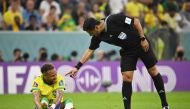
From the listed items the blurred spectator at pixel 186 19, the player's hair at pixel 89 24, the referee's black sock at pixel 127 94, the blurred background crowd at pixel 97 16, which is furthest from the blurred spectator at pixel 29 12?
the player's hair at pixel 89 24

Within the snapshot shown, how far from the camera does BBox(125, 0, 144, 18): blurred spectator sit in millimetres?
24047

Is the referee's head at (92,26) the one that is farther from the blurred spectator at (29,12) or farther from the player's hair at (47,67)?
the blurred spectator at (29,12)

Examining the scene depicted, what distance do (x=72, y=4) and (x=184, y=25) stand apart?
4136mm

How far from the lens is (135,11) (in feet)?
79.4

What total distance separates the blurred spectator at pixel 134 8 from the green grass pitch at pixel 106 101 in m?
4.75

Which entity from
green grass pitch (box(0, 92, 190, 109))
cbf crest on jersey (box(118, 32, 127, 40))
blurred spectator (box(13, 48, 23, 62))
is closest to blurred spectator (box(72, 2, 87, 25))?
blurred spectator (box(13, 48, 23, 62))

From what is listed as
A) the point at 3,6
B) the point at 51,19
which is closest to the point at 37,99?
the point at 51,19

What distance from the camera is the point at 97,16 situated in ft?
78.1

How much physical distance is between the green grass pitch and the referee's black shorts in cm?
226

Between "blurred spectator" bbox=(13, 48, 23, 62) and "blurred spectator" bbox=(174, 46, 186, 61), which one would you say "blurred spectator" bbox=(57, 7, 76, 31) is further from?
"blurred spectator" bbox=(174, 46, 186, 61)

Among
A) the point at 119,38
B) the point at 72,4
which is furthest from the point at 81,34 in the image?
the point at 119,38

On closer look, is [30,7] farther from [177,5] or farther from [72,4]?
[177,5]

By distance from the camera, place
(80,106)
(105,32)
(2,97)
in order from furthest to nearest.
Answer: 1. (2,97)
2. (80,106)
3. (105,32)

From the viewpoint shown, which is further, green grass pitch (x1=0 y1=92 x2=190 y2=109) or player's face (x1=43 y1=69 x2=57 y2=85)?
green grass pitch (x1=0 y1=92 x2=190 y2=109)
